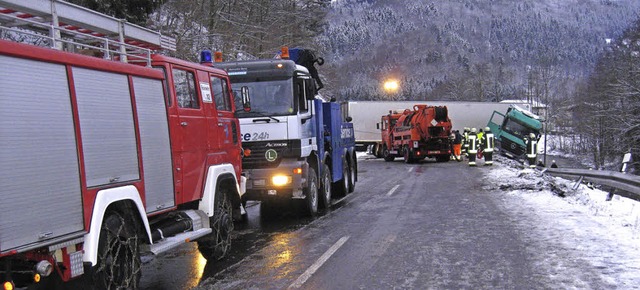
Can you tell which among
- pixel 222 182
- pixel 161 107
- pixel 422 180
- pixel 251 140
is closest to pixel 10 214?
pixel 161 107

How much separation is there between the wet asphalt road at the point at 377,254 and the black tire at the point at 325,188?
1.50 ft

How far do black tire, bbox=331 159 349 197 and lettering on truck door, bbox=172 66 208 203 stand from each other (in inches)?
309

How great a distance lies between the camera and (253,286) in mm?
6105

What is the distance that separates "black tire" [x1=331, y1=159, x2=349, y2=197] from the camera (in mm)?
14673

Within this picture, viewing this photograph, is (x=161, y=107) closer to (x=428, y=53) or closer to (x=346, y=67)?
(x=346, y=67)

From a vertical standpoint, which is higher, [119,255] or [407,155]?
[119,255]

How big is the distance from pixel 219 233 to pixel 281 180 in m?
2.97

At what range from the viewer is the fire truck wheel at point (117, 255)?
480 cm

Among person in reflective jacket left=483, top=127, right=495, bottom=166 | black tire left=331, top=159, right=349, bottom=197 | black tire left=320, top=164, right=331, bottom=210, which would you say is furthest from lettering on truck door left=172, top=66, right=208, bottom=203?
person in reflective jacket left=483, top=127, right=495, bottom=166

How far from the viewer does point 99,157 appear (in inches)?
188

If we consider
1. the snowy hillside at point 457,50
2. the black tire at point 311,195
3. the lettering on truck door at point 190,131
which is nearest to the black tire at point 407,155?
the black tire at point 311,195

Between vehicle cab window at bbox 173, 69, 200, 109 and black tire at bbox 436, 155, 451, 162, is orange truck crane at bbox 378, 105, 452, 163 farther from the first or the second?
vehicle cab window at bbox 173, 69, 200, 109

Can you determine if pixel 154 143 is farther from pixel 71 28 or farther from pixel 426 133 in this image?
pixel 426 133

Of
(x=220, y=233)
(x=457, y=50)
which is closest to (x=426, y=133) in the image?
(x=220, y=233)
